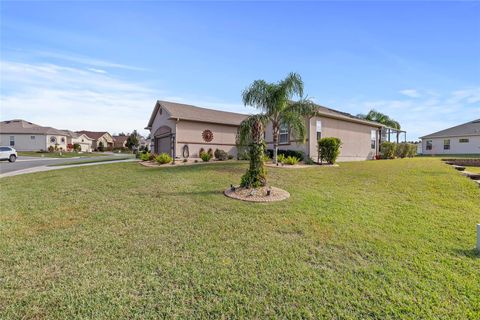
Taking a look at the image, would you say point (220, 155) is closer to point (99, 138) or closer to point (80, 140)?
point (80, 140)

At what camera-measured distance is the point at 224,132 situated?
19.6 meters

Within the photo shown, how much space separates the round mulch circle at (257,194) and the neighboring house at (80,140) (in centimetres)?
5109

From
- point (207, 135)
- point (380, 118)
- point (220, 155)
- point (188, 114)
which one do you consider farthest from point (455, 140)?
point (188, 114)

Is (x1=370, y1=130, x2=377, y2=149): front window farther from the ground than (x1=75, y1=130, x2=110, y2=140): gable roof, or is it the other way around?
(x1=75, y1=130, x2=110, y2=140): gable roof

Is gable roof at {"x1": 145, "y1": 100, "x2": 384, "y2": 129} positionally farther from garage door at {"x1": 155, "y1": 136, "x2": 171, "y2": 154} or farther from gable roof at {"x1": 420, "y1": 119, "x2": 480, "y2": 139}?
gable roof at {"x1": 420, "y1": 119, "x2": 480, "y2": 139}

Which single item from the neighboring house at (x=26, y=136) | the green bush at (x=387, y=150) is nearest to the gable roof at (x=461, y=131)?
the green bush at (x=387, y=150)

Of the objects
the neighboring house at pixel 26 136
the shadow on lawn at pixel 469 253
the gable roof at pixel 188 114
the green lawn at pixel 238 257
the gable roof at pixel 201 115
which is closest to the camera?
the green lawn at pixel 238 257

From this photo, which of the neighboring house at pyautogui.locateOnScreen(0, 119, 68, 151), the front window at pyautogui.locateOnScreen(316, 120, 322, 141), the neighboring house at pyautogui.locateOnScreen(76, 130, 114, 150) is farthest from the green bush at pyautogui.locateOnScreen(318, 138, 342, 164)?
the neighboring house at pyautogui.locateOnScreen(76, 130, 114, 150)

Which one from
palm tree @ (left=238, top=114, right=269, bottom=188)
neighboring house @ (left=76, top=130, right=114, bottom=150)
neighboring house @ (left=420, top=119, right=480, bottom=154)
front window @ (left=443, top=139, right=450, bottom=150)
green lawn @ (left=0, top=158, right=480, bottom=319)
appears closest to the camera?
green lawn @ (left=0, top=158, right=480, bottom=319)

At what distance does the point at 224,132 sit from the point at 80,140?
47410 mm

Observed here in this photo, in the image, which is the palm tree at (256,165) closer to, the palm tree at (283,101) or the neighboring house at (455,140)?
the palm tree at (283,101)

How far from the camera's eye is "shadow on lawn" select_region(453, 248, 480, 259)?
3.58 meters

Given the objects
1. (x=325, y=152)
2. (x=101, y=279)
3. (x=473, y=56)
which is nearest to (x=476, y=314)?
(x=101, y=279)

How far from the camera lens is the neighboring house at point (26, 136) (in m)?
38.0
